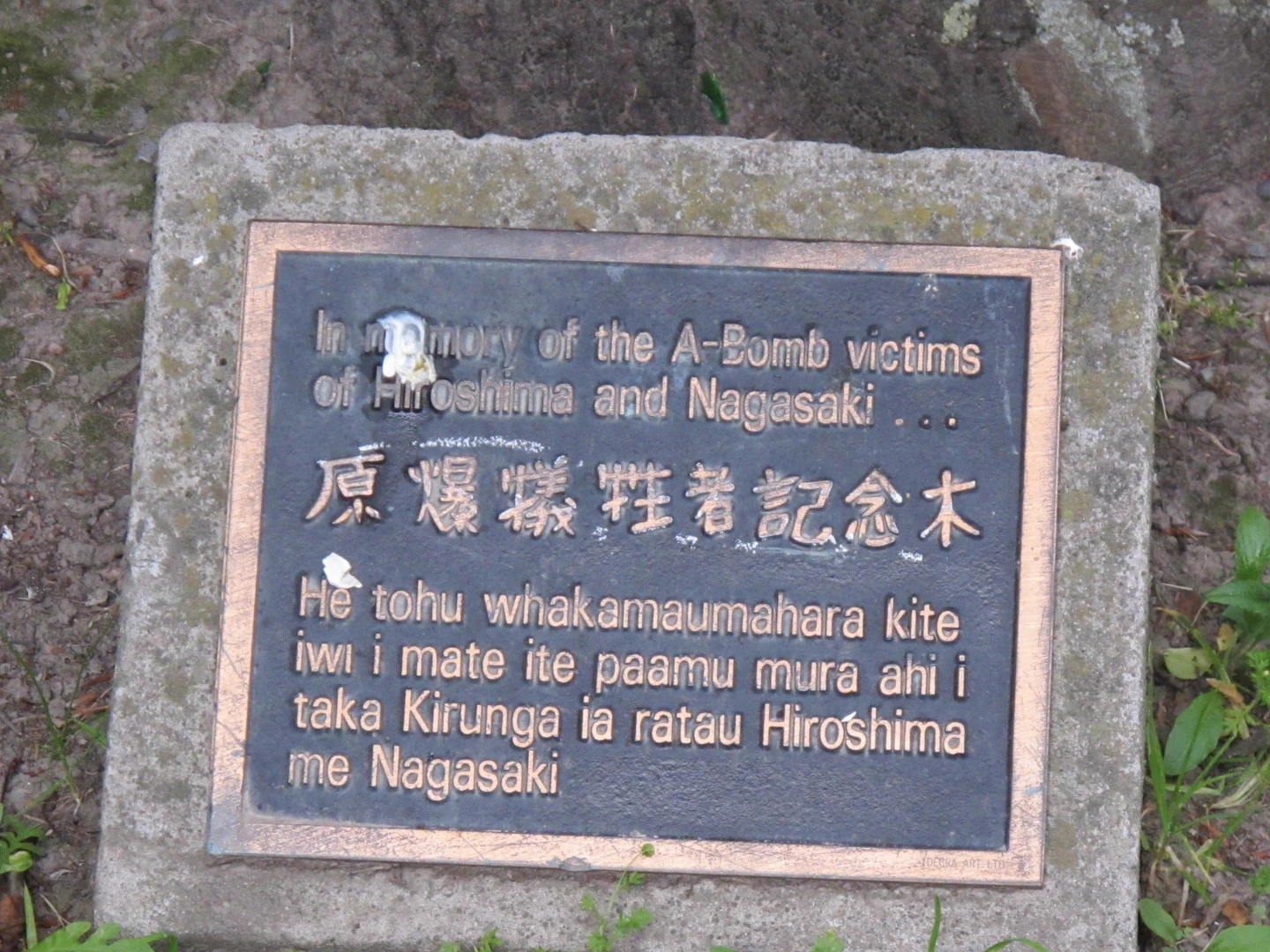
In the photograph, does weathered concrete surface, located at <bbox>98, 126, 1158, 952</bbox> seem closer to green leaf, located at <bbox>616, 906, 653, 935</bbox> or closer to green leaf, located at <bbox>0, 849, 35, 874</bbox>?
green leaf, located at <bbox>616, 906, 653, 935</bbox>

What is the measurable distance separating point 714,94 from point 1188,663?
180 centimetres

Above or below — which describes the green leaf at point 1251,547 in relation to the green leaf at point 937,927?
above

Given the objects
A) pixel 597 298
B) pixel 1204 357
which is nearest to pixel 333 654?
pixel 597 298

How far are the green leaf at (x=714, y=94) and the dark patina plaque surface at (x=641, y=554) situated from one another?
680mm

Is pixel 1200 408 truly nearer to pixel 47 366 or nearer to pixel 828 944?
pixel 828 944

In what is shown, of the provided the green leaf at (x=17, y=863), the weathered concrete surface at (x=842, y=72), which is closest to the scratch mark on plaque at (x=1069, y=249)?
the weathered concrete surface at (x=842, y=72)

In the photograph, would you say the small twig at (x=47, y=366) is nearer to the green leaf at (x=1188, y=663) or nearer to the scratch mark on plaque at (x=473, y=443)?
the scratch mark on plaque at (x=473, y=443)

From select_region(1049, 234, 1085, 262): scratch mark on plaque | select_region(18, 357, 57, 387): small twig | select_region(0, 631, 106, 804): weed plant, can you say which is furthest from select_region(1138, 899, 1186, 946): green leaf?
select_region(18, 357, 57, 387): small twig

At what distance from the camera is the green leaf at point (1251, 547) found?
262 centimetres

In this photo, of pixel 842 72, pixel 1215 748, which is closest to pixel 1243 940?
pixel 1215 748

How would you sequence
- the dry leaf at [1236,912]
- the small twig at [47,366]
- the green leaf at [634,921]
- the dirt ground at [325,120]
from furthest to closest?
the small twig at [47,366] < the dirt ground at [325,120] < the dry leaf at [1236,912] < the green leaf at [634,921]

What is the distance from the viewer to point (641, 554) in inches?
96.2

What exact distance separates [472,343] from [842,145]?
91 cm

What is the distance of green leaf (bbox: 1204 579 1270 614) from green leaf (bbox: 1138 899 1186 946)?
676 millimetres
